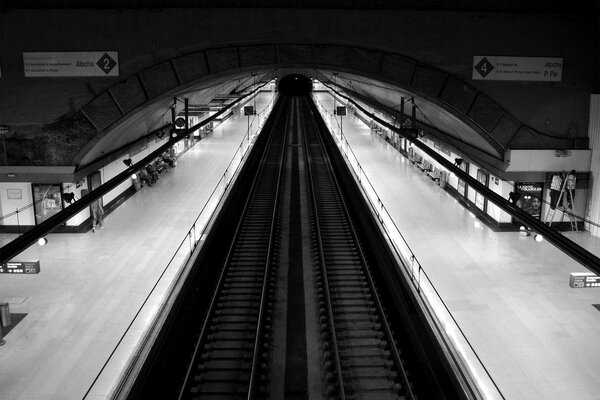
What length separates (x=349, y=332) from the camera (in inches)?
366

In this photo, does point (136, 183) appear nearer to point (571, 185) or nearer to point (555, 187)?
point (555, 187)

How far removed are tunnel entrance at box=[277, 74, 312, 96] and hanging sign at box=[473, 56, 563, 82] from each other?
45.6 ft

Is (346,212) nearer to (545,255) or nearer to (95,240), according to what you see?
(545,255)

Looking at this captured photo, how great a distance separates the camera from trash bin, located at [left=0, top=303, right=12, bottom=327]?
8719mm

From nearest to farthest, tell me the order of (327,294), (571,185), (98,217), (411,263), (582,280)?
(582,280) → (327,294) → (411,263) → (571,185) → (98,217)

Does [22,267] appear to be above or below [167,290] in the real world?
above

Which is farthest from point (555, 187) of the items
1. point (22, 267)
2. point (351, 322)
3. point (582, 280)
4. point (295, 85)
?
point (295, 85)

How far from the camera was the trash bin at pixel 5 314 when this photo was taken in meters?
8.72

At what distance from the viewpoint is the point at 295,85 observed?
26.4 m

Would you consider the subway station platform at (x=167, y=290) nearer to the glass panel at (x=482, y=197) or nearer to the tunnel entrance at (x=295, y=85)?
the glass panel at (x=482, y=197)

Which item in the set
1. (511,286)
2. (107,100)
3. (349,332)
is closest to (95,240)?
(107,100)

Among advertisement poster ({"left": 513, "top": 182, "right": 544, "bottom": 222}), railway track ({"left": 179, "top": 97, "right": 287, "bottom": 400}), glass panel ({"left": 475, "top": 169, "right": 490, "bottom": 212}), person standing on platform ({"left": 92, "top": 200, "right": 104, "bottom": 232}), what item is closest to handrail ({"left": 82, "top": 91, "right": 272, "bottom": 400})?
railway track ({"left": 179, "top": 97, "right": 287, "bottom": 400})

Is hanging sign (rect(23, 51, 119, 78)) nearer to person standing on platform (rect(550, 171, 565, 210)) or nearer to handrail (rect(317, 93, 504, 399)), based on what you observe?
Result: handrail (rect(317, 93, 504, 399))

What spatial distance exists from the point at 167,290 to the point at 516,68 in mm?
8814
